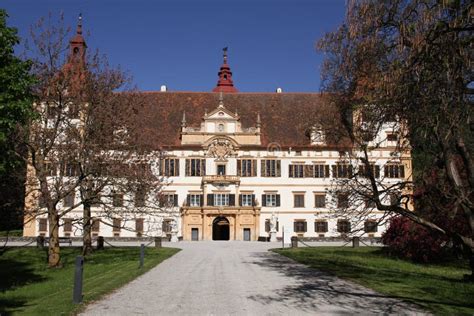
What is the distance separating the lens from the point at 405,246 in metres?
24.4

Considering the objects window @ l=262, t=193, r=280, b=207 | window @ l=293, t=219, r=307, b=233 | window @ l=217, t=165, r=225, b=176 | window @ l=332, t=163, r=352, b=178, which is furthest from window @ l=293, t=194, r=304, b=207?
window @ l=332, t=163, r=352, b=178

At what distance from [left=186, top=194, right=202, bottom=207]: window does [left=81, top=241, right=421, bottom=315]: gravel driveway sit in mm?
28557

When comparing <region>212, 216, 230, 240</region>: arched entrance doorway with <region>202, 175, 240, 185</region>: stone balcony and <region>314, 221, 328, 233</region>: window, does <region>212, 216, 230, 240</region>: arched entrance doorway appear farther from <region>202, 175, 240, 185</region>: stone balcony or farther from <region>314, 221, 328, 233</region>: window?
<region>314, 221, 328, 233</region>: window

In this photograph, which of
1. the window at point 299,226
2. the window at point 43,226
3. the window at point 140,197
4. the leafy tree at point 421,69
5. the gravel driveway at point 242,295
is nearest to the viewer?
the leafy tree at point 421,69

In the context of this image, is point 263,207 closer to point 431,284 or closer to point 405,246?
point 405,246

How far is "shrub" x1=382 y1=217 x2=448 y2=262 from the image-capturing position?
23047 mm

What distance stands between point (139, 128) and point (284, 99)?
30.0 metres

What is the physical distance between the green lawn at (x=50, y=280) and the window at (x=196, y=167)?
67.2 ft

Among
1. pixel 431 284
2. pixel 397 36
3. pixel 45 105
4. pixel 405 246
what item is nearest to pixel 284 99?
pixel 405 246

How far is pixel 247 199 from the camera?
46.1 meters

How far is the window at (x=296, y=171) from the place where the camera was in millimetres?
46812

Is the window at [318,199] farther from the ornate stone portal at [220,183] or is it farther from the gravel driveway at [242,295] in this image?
the gravel driveway at [242,295]

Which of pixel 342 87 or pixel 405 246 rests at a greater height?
pixel 342 87

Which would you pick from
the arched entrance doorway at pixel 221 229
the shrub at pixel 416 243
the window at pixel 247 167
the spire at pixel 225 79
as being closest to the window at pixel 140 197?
the shrub at pixel 416 243
